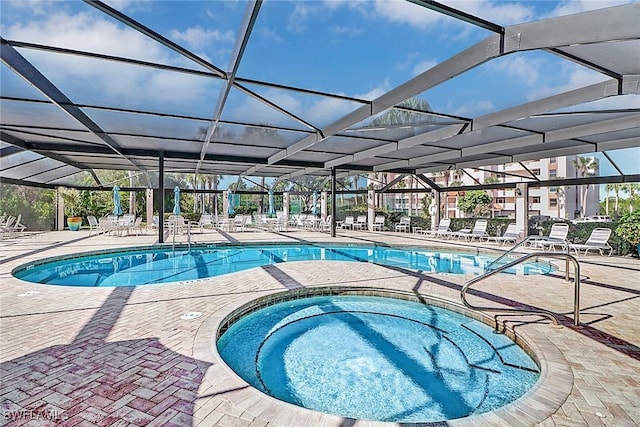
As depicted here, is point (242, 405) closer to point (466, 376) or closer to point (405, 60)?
point (466, 376)

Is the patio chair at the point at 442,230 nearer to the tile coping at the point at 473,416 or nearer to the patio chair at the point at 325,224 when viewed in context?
the patio chair at the point at 325,224

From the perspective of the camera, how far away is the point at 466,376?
3656mm

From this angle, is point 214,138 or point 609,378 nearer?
point 609,378

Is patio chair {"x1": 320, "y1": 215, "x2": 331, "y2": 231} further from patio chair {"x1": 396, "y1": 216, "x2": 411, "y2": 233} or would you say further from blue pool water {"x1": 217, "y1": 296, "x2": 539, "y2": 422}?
blue pool water {"x1": 217, "y1": 296, "x2": 539, "y2": 422}

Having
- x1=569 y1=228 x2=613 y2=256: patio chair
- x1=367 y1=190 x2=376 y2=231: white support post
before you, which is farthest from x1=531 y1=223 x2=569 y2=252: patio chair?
x1=367 y1=190 x2=376 y2=231: white support post

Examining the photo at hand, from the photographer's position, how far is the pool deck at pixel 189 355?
236 centimetres

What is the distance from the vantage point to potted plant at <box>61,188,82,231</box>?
696 inches

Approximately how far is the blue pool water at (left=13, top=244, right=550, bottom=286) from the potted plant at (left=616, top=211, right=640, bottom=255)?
7.48 feet

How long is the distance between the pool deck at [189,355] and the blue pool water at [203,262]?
1.88 metres

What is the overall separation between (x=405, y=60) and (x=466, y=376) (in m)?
4.09

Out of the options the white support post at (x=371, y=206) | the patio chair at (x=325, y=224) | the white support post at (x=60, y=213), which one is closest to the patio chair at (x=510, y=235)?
the white support post at (x=371, y=206)

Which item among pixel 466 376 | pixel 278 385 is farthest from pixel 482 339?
pixel 278 385

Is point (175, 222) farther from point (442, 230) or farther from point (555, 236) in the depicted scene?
point (555, 236)

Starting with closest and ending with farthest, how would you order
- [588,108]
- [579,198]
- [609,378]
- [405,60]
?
[609,378] → [405,60] → [588,108] → [579,198]
